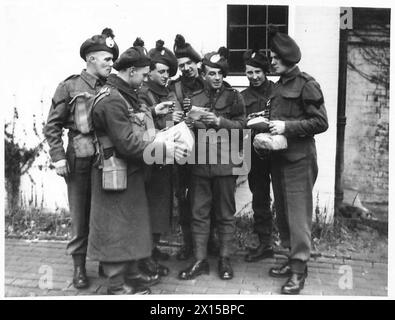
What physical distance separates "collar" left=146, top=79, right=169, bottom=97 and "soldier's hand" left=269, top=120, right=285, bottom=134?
1.07 metres

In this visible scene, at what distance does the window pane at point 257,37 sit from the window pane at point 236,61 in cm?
16

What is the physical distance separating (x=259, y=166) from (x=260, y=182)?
0.58 ft

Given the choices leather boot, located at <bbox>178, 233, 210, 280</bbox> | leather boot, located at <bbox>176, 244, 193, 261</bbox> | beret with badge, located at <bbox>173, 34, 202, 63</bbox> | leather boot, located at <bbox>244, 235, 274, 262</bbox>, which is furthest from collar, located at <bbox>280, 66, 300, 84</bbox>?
leather boot, located at <bbox>176, 244, 193, 261</bbox>

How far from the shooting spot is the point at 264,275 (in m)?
4.71

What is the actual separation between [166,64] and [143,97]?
0.38 m

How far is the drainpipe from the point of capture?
5.71 m

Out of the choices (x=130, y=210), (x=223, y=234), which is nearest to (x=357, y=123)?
(x=223, y=234)

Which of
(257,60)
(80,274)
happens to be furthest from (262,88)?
(80,274)

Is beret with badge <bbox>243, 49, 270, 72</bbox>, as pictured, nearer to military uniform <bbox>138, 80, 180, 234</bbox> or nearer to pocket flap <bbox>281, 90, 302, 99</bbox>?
pocket flap <bbox>281, 90, 302, 99</bbox>

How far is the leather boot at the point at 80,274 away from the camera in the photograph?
4.39 meters

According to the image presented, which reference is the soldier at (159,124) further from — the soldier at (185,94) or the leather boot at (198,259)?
the leather boot at (198,259)

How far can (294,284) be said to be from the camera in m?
4.30

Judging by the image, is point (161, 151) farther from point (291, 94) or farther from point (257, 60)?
point (257, 60)

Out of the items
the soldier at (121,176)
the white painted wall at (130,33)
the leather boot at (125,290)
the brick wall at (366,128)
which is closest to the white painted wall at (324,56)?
the white painted wall at (130,33)
